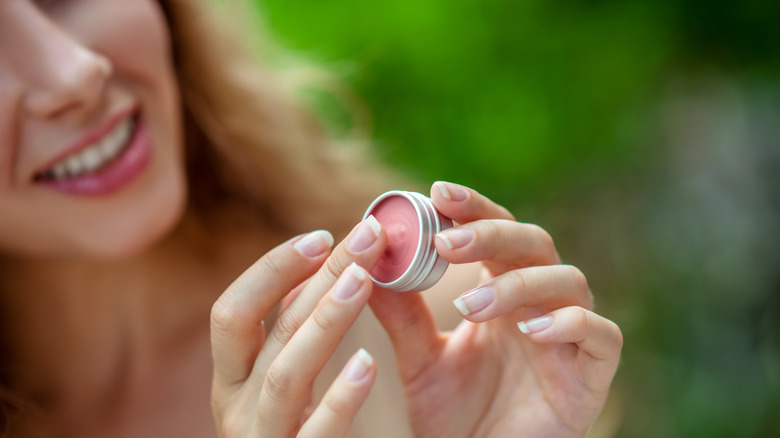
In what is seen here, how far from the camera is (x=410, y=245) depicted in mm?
773

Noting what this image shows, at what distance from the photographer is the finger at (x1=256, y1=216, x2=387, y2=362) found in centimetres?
74

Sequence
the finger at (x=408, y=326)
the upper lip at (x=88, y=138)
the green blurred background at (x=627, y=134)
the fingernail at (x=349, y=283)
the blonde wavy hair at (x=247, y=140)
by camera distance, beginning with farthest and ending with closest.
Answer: the green blurred background at (x=627, y=134) < the blonde wavy hair at (x=247, y=140) < the upper lip at (x=88, y=138) < the finger at (x=408, y=326) < the fingernail at (x=349, y=283)

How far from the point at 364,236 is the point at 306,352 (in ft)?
0.48

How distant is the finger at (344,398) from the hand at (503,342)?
0.14 meters

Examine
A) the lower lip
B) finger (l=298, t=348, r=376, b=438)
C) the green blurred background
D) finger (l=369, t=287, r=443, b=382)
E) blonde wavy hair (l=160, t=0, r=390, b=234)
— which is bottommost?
finger (l=298, t=348, r=376, b=438)

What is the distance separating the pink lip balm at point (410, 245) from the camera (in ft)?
2.47

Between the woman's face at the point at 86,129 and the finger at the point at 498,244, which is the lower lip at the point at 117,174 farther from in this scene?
the finger at the point at 498,244

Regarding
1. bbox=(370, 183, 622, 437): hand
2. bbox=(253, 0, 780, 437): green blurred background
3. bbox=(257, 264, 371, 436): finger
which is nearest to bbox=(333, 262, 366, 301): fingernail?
bbox=(257, 264, 371, 436): finger

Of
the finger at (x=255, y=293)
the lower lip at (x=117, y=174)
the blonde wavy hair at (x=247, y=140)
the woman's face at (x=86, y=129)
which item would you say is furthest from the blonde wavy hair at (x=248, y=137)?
the finger at (x=255, y=293)

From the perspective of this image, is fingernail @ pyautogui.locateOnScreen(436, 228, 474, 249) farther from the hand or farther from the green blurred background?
the green blurred background

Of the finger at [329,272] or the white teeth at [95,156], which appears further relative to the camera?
the white teeth at [95,156]

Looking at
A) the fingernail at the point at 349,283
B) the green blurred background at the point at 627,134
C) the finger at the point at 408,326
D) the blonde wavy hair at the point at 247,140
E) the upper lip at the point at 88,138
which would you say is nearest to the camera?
the fingernail at the point at 349,283

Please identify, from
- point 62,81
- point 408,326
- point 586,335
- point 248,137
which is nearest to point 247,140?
point 248,137

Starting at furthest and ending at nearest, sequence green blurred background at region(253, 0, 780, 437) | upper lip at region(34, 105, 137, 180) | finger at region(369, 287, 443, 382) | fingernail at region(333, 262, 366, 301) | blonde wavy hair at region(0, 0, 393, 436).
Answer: green blurred background at region(253, 0, 780, 437) → blonde wavy hair at region(0, 0, 393, 436) → upper lip at region(34, 105, 137, 180) → finger at region(369, 287, 443, 382) → fingernail at region(333, 262, 366, 301)
